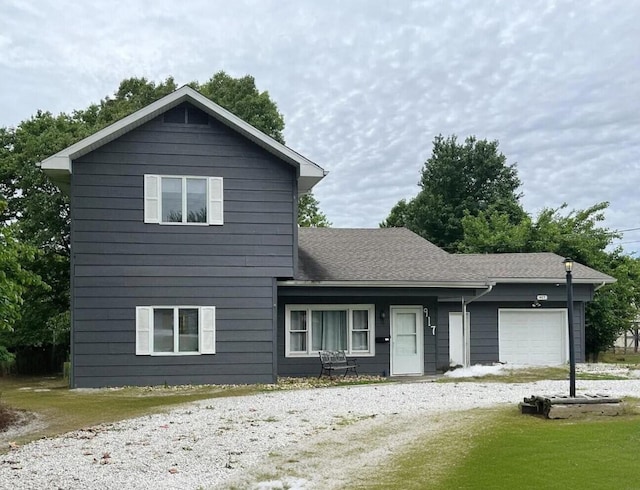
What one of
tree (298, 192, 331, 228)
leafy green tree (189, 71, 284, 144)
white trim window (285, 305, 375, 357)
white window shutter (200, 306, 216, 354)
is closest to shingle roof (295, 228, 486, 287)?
white trim window (285, 305, 375, 357)

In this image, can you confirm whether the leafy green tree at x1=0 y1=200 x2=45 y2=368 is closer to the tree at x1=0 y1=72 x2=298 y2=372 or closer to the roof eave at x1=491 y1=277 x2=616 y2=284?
the tree at x1=0 y1=72 x2=298 y2=372

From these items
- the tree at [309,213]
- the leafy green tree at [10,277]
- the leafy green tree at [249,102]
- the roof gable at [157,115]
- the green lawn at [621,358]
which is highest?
the leafy green tree at [249,102]

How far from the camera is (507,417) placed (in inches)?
424

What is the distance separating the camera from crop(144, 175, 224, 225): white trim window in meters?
16.3

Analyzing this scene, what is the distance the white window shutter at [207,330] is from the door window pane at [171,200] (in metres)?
2.21

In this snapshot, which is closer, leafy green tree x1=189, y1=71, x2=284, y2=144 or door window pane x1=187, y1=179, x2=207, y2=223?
door window pane x1=187, y1=179, x2=207, y2=223

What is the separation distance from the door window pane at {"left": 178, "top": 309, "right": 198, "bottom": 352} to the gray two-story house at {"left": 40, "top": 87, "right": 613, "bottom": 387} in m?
0.03

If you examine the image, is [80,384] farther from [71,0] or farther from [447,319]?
[447,319]

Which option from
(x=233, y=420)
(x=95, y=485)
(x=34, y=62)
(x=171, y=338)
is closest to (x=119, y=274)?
(x=171, y=338)

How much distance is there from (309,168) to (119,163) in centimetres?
437

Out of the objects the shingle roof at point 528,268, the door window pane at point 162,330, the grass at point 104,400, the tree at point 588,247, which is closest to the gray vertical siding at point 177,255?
the door window pane at point 162,330

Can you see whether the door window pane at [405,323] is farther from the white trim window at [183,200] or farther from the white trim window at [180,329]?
the white trim window at [183,200]

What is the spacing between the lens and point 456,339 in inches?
872

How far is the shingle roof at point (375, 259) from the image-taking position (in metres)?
17.8
